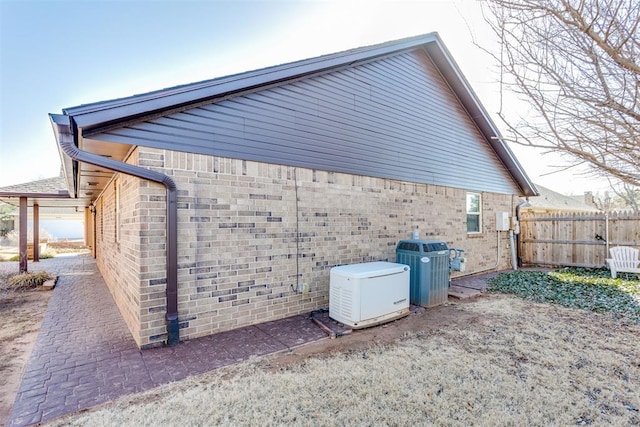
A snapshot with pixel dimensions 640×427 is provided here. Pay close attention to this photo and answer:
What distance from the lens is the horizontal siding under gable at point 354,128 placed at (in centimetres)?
467

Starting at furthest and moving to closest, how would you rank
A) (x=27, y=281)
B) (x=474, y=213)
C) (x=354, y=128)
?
1. (x=474, y=213)
2. (x=27, y=281)
3. (x=354, y=128)

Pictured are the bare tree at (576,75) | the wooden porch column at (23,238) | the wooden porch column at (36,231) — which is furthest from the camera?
the wooden porch column at (36,231)

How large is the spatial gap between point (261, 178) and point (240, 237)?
101 cm

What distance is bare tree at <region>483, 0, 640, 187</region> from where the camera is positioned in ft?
5.43

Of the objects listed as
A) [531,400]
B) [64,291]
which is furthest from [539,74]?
[64,291]

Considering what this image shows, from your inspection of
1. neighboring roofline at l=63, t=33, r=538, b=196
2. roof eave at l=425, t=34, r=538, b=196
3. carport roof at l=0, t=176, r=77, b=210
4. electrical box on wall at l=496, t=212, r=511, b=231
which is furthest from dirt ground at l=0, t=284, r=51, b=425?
electrical box on wall at l=496, t=212, r=511, b=231

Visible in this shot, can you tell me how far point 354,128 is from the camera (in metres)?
6.52

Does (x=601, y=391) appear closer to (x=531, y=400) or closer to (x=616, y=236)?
(x=531, y=400)

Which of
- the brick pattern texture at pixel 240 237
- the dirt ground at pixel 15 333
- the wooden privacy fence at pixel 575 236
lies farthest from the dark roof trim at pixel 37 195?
the wooden privacy fence at pixel 575 236

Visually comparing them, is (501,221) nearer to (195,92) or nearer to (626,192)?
(626,192)

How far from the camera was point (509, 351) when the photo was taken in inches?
161

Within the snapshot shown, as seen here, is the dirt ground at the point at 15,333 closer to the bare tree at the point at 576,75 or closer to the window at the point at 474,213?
the bare tree at the point at 576,75

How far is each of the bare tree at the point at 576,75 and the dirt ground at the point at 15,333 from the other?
188 inches

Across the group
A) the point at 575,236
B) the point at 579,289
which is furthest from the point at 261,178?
the point at 575,236
